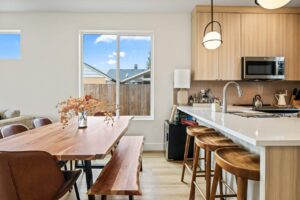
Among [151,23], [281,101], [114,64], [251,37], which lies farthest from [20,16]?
[281,101]

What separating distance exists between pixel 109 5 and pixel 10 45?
2.17 meters

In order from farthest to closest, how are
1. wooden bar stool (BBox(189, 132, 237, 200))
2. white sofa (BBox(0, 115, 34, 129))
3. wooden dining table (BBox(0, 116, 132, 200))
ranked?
1. white sofa (BBox(0, 115, 34, 129))
2. wooden bar stool (BBox(189, 132, 237, 200))
3. wooden dining table (BBox(0, 116, 132, 200))

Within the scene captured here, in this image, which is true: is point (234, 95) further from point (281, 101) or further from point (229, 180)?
point (229, 180)

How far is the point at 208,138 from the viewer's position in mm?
2543

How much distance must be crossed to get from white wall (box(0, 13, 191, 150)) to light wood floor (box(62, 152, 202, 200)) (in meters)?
1.26

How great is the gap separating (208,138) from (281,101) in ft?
10.1

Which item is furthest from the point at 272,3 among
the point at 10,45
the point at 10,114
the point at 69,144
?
the point at 10,45

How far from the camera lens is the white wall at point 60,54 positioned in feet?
16.5

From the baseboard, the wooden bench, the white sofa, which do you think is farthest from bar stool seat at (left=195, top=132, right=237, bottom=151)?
the white sofa

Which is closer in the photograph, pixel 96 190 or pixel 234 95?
pixel 96 190

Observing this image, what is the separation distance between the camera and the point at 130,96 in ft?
17.3

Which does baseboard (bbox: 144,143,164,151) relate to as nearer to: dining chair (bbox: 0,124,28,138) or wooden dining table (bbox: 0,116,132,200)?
wooden dining table (bbox: 0,116,132,200)

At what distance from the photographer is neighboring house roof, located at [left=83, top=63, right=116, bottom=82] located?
17.2 feet

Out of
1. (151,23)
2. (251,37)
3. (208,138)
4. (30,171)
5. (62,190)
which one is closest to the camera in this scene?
(30,171)
